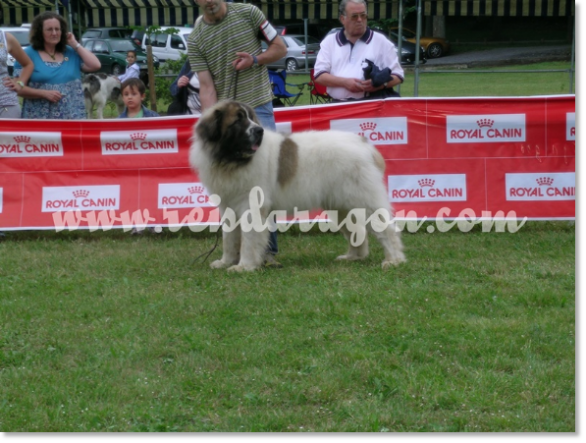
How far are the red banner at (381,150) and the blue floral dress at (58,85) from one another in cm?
28

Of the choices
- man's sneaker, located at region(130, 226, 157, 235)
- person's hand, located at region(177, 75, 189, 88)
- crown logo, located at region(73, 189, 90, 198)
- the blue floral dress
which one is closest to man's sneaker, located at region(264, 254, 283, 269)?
man's sneaker, located at region(130, 226, 157, 235)

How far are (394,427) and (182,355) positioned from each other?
5.37 ft

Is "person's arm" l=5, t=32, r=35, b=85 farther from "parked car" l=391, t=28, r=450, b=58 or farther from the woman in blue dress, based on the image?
"parked car" l=391, t=28, r=450, b=58

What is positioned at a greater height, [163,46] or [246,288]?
[163,46]

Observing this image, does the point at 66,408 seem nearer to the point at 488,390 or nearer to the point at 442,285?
the point at 488,390

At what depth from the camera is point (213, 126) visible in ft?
22.5

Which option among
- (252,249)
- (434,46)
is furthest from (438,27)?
(252,249)

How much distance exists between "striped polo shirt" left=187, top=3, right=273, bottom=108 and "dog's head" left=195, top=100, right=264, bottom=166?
754 millimetres

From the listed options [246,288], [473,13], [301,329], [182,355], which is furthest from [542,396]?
[473,13]

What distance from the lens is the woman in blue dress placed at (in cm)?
890

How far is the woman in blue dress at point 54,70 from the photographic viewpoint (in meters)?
8.90

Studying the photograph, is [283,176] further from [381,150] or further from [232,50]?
[381,150]

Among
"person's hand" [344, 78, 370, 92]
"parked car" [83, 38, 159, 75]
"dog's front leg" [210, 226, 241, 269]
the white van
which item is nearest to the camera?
"dog's front leg" [210, 226, 241, 269]

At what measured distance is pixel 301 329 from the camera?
565 centimetres
